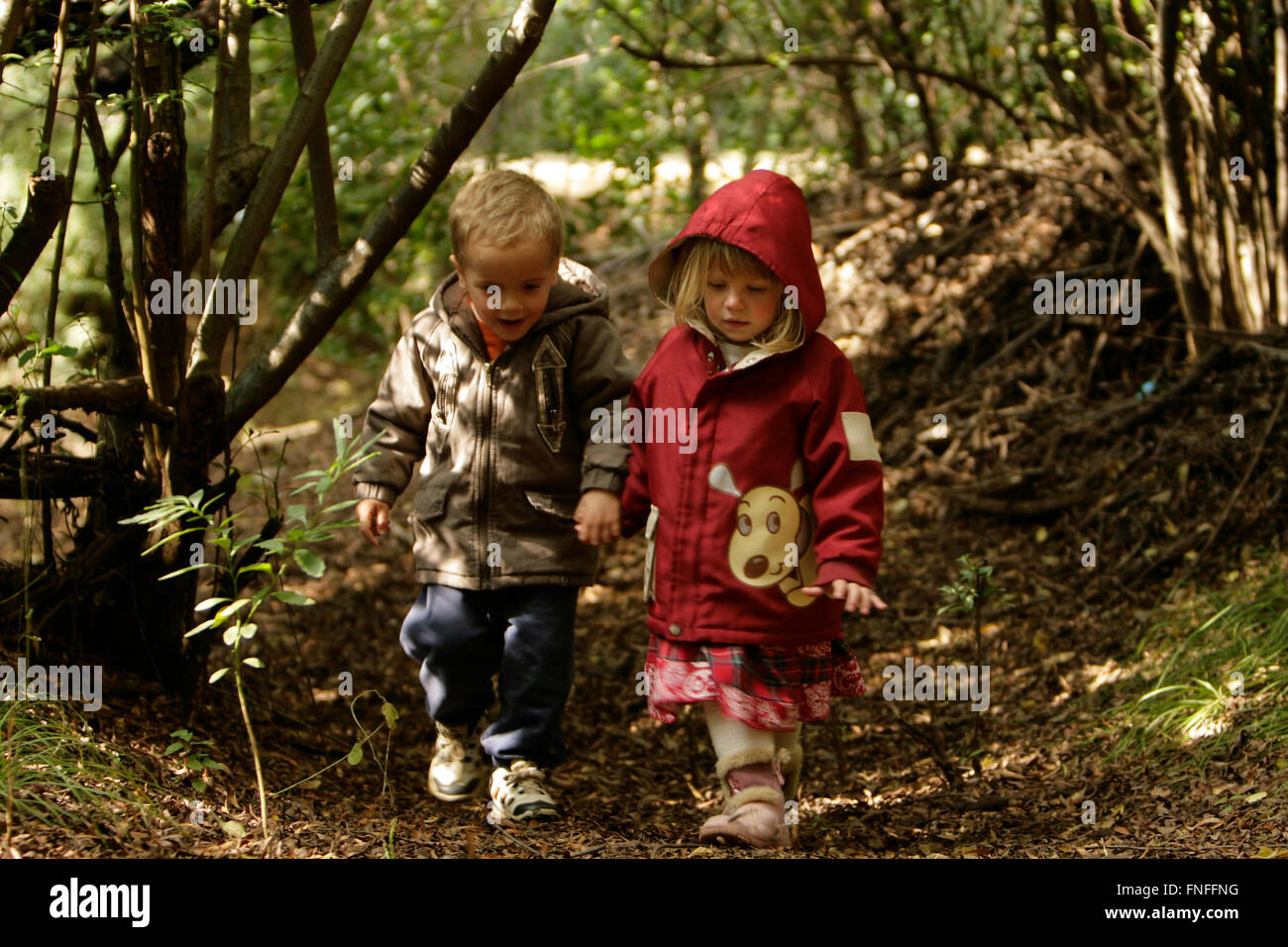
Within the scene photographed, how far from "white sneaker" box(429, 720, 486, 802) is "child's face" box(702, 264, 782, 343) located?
1.41 meters

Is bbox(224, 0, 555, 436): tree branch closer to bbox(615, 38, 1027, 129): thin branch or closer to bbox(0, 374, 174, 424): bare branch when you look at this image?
bbox(0, 374, 174, 424): bare branch

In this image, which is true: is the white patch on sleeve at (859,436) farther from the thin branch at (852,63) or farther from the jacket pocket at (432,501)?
the thin branch at (852,63)

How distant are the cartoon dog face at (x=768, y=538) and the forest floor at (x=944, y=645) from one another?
67 cm

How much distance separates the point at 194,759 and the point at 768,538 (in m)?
1.54

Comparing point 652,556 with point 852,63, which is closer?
point 652,556

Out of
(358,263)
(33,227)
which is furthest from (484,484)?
(33,227)

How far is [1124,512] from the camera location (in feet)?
16.1

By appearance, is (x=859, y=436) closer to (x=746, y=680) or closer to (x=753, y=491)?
(x=753, y=491)

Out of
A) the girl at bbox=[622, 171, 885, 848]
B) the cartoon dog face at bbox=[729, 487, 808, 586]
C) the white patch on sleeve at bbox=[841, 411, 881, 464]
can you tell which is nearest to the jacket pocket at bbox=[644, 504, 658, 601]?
the girl at bbox=[622, 171, 885, 848]

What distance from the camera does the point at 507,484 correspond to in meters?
3.27

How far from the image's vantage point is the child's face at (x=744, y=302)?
3.06 metres

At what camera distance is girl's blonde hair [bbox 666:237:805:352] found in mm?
3057

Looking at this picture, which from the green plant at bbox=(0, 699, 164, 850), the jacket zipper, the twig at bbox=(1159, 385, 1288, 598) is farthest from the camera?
the twig at bbox=(1159, 385, 1288, 598)
